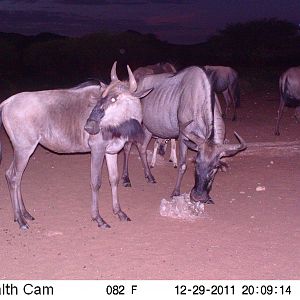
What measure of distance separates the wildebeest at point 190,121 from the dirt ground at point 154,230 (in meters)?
0.55

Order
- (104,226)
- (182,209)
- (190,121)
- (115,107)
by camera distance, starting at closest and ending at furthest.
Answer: (115,107), (104,226), (182,209), (190,121)

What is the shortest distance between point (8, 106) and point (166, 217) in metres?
2.62

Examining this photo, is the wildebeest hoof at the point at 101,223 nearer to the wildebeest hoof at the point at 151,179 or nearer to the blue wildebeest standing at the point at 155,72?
the wildebeest hoof at the point at 151,179

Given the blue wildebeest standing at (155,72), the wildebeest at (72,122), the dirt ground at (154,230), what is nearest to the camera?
the dirt ground at (154,230)

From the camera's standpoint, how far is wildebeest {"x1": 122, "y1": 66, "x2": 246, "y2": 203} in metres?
7.34

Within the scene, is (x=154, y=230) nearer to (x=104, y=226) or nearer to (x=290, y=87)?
(x=104, y=226)

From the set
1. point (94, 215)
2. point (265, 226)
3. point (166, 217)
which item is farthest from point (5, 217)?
point (265, 226)

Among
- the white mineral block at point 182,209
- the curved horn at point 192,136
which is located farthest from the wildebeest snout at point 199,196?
the curved horn at point 192,136

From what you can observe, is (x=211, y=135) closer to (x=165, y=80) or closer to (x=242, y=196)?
(x=242, y=196)

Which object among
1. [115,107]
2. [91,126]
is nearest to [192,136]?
[115,107]

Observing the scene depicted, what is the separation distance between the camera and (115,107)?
6691 millimetres

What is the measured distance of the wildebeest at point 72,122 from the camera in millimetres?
6734

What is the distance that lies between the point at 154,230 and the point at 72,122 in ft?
5.82

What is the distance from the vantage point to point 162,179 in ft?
31.7
